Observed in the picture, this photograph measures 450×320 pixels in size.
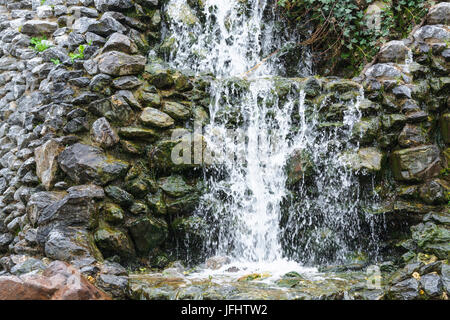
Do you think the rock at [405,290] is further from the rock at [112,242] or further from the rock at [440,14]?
the rock at [440,14]

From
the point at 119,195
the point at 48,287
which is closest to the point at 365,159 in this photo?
the point at 119,195

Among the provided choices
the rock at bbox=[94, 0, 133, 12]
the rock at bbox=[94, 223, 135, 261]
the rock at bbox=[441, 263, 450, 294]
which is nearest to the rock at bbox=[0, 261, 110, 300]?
the rock at bbox=[94, 223, 135, 261]

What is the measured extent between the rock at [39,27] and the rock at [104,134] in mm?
2690

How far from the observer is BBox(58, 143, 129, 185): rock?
459cm

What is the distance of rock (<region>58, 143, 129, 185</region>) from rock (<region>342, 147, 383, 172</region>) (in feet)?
9.10

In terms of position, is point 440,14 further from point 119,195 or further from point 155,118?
point 119,195

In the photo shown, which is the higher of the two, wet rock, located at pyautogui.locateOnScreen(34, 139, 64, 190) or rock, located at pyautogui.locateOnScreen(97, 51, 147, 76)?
rock, located at pyautogui.locateOnScreen(97, 51, 147, 76)

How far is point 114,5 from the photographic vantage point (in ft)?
20.3

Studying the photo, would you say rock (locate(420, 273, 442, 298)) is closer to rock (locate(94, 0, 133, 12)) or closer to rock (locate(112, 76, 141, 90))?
rock (locate(112, 76, 141, 90))

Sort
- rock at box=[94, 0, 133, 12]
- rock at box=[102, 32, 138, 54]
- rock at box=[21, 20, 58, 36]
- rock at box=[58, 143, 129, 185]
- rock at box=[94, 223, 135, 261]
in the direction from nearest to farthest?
rock at box=[94, 223, 135, 261], rock at box=[58, 143, 129, 185], rock at box=[102, 32, 138, 54], rock at box=[94, 0, 133, 12], rock at box=[21, 20, 58, 36]

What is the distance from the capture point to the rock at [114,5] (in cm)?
619

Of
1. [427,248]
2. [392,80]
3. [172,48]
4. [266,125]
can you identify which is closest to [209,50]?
[172,48]

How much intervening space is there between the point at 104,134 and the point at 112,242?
1.30 metres

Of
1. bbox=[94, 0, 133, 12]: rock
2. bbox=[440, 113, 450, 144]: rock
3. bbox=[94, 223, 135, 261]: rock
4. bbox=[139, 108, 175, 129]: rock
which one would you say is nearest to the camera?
bbox=[94, 223, 135, 261]: rock
